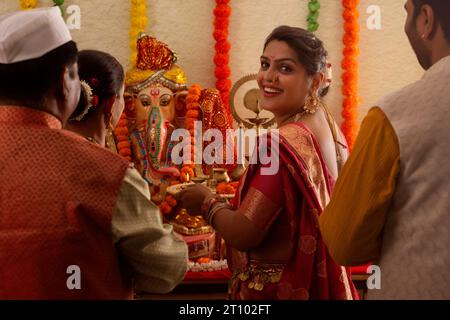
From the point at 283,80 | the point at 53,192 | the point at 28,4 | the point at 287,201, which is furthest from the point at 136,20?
the point at 53,192

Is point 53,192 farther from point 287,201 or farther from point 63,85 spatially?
point 287,201

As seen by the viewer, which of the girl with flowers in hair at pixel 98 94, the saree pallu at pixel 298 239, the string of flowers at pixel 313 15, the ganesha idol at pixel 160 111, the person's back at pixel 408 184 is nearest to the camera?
the person's back at pixel 408 184

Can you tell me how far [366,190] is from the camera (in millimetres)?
1201

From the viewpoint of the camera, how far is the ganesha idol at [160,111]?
120 inches

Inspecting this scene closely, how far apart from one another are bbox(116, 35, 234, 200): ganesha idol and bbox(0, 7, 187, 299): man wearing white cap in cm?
179

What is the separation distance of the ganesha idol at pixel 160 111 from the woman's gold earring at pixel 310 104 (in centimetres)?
118

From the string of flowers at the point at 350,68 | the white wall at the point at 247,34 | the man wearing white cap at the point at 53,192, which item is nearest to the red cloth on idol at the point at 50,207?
the man wearing white cap at the point at 53,192

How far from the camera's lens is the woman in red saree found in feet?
5.71

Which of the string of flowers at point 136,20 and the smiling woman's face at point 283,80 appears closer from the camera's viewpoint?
the smiling woman's face at point 283,80

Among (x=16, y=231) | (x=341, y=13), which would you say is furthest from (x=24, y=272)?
(x=341, y=13)

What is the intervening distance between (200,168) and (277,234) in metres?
1.39

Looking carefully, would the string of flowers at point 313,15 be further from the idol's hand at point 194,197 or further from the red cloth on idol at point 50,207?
the red cloth on idol at point 50,207

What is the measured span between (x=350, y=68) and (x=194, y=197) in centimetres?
212
